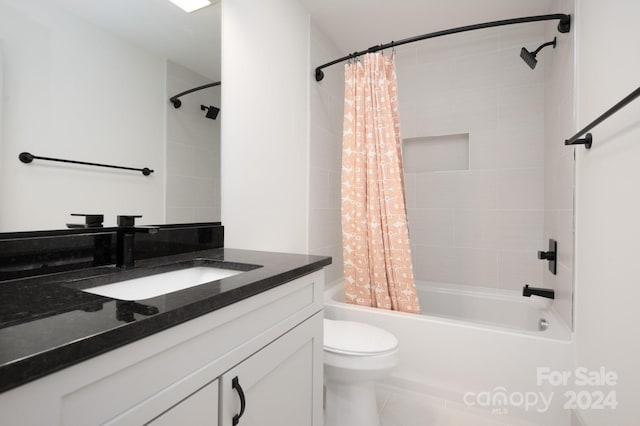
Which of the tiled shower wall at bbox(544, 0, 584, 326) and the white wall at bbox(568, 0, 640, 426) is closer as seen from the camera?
the white wall at bbox(568, 0, 640, 426)

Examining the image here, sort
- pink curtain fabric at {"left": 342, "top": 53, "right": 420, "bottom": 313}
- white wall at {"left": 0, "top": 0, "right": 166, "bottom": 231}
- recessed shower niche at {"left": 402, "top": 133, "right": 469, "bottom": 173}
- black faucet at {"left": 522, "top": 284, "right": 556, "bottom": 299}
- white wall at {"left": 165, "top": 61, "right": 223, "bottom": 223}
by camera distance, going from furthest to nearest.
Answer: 1. recessed shower niche at {"left": 402, "top": 133, "right": 469, "bottom": 173}
2. pink curtain fabric at {"left": 342, "top": 53, "right": 420, "bottom": 313}
3. black faucet at {"left": 522, "top": 284, "right": 556, "bottom": 299}
4. white wall at {"left": 165, "top": 61, "right": 223, "bottom": 223}
5. white wall at {"left": 0, "top": 0, "right": 166, "bottom": 231}

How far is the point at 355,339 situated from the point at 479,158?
5.92ft

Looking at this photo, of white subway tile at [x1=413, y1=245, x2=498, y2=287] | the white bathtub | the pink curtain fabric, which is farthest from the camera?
white subway tile at [x1=413, y1=245, x2=498, y2=287]

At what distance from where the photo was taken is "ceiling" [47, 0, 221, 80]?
1045 millimetres

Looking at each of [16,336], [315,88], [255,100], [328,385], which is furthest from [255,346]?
[315,88]

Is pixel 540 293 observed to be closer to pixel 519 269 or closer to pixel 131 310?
pixel 519 269

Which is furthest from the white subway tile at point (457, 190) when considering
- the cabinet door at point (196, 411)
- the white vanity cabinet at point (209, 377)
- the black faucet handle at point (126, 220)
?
the cabinet door at point (196, 411)

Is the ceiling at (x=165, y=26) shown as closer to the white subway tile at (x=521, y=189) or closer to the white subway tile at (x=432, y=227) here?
the white subway tile at (x=432, y=227)

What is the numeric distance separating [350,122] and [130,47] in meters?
1.29

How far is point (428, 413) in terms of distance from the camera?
158 cm

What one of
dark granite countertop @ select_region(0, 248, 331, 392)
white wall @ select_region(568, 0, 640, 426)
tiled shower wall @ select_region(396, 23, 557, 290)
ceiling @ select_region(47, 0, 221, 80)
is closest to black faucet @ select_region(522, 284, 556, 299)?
white wall @ select_region(568, 0, 640, 426)

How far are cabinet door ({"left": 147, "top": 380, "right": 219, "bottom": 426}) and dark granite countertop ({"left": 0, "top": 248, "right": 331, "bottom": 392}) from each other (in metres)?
0.17

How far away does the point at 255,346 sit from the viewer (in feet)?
2.65

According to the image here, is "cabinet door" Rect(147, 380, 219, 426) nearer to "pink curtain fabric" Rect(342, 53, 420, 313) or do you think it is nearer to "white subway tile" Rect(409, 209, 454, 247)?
"pink curtain fabric" Rect(342, 53, 420, 313)
